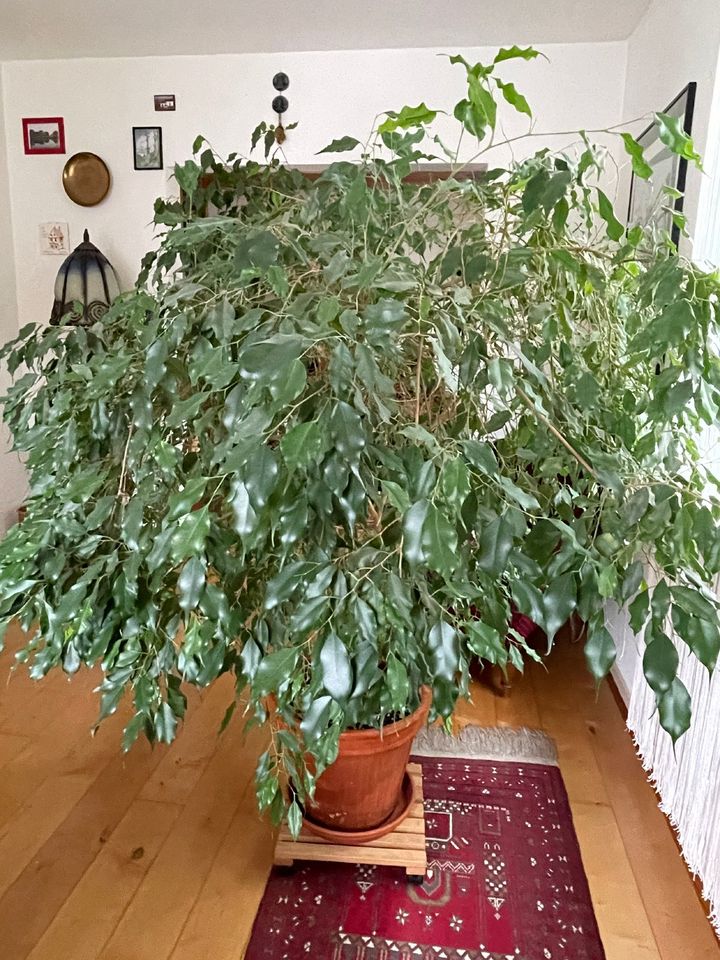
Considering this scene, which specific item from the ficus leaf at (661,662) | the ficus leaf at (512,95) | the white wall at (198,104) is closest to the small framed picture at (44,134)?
the white wall at (198,104)

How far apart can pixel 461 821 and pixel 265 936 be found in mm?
539

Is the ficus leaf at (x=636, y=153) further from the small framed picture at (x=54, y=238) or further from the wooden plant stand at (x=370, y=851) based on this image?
the small framed picture at (x=54, y=238)

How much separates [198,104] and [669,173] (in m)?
1.91

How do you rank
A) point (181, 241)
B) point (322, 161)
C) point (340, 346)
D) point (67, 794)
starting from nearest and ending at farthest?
point (340, 346)
point (181, 241)
point (67, 794)
point (322, 161)

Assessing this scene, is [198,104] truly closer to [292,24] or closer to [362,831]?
[292,24]

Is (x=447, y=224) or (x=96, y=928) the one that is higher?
(x=447, y=224)

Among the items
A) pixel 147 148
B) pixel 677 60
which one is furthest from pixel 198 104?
pixel 677 60

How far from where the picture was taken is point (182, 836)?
5.44 feet

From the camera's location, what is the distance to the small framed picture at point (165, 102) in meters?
2.91

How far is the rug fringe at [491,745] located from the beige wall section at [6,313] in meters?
2.12

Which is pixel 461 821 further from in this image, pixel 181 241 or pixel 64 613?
pixel 181 241

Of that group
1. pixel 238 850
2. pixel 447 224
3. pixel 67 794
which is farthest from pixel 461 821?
pixel 447 224

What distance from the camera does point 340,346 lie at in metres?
0.75

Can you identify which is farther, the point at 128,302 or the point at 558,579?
the point at 128,302
